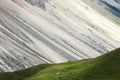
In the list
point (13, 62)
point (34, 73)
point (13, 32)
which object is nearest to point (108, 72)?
point (34, 73)

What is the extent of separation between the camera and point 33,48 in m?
162

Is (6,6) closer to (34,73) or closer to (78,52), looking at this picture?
(78,52)

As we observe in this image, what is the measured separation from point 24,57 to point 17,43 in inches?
526

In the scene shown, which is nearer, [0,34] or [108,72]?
[108,72]

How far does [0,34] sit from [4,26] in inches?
518

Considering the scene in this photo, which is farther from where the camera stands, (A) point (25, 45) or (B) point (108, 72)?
(A) point (25, 45)

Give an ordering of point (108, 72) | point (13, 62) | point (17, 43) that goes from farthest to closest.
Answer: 1. point (17, 43)
2. point (13, 62)
3. point (108, 72)

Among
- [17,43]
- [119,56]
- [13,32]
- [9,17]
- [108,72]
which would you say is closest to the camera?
[108,72]

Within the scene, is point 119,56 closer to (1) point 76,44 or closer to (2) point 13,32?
(2) point 13,32

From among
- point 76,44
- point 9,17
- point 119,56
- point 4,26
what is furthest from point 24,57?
point 119,56

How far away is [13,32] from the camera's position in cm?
17188

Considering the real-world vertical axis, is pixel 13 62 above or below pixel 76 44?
below

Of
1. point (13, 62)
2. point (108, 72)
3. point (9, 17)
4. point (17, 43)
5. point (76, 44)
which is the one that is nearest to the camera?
point (108, 72)

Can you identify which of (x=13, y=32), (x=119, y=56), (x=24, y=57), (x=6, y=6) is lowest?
(x=119, y=56)
